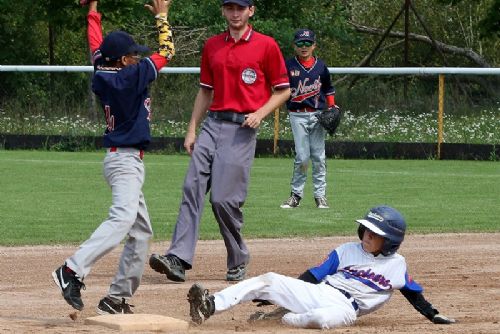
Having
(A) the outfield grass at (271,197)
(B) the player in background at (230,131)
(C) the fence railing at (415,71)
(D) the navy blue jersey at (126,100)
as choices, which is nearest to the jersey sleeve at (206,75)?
(B) the player in background at (230,131)

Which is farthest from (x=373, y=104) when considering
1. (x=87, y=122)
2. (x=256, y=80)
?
(x=256, y=80)

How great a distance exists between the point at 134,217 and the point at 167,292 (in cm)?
140

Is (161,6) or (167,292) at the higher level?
(161,6)

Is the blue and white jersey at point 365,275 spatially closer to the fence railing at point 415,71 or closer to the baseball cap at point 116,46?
the baseball cap at point 116,46

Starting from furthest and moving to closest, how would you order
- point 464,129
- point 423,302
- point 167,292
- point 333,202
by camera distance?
point 464,129
point 333,202
point 167,292
point 423,302

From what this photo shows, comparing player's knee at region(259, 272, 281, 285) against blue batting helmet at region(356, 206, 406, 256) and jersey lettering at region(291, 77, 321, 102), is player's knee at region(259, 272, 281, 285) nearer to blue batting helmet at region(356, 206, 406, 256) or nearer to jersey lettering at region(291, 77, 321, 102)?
blue batting helmet at region(356, 206, 406, 256)

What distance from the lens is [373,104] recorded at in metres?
24.1

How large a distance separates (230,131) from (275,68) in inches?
22.3

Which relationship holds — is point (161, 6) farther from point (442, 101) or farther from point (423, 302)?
point (442, 101)

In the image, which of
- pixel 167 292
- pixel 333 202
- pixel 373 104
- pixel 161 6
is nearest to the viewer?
pixel 161 6

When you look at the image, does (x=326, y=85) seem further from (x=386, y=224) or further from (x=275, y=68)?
(x=386, y=224)

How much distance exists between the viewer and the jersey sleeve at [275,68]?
8.92 metres

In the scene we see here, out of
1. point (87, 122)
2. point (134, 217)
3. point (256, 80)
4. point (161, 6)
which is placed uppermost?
point (161, 6)

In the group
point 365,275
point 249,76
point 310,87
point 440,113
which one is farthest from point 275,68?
point 440,113
